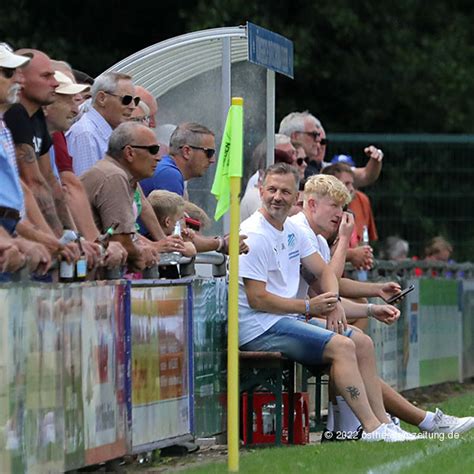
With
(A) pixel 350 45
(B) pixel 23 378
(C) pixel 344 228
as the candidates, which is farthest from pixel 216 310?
(A) pixel 350 45

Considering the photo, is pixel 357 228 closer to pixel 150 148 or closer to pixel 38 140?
pixel 150 148

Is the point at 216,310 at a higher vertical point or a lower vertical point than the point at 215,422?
higher

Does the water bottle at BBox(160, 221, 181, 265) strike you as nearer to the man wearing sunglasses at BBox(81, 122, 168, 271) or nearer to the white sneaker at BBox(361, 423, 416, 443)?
the man wearing sunglasses at BBox(81, 122, 168, 271)

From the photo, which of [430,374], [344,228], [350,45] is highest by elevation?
[350,45]

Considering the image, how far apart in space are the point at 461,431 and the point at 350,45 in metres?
16.7

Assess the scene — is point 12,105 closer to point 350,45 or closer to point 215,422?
point 215,422

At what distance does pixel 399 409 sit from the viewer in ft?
40.0

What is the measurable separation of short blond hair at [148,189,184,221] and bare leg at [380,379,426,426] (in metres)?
1.96

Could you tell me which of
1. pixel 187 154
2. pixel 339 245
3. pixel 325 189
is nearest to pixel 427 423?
pixel 339 245

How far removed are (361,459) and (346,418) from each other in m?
1.93

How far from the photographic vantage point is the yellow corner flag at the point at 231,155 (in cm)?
984

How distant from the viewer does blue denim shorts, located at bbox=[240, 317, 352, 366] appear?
1153 centimetres

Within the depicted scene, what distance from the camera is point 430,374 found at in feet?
58.4

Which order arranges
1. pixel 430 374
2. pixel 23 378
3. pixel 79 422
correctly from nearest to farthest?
pixel 23 378 < pixel 79 422 < pixel 430 374
